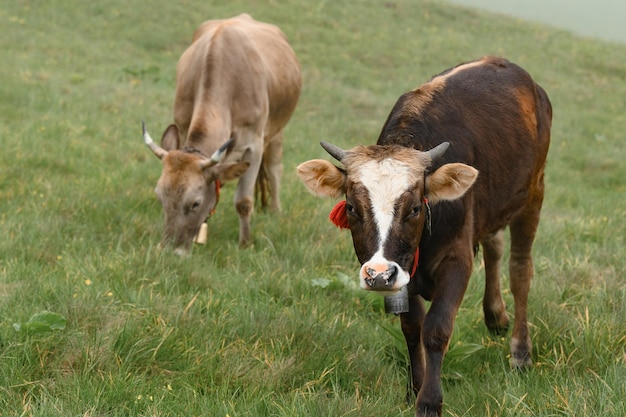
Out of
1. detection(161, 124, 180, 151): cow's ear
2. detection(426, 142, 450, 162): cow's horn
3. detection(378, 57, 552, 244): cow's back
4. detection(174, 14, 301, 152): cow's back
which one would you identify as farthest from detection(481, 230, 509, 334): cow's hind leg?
detection(161, 124, 180, 151): cow's ear

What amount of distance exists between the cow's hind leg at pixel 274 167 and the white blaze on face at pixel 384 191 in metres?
4.47

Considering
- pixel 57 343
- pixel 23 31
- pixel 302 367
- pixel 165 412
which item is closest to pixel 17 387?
pixel 57 343

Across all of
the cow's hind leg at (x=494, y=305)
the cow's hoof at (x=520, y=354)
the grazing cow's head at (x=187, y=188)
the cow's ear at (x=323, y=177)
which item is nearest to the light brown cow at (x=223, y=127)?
the grazing cow's head at (x=187, y=188)

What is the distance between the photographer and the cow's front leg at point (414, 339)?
3.82 metres

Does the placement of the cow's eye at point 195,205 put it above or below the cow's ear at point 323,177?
below

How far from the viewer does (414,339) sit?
3.85 metres

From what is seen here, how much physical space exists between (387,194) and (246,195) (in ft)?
12.7

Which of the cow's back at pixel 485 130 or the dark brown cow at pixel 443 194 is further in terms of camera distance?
the cow's back at pixel 485 130

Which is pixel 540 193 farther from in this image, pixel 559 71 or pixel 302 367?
pixel 559 71

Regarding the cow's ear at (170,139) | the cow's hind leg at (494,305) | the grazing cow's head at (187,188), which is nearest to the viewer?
the cow's hind leg at (494,305)

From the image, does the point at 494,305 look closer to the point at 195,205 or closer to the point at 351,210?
the point at 351,210

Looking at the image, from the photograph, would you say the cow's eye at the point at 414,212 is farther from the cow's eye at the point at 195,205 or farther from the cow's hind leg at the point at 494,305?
the cow's eye at the point at 195,205

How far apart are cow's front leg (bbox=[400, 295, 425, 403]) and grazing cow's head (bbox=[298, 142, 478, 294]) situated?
591 millimetres

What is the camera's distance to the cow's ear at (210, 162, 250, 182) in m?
6.22
